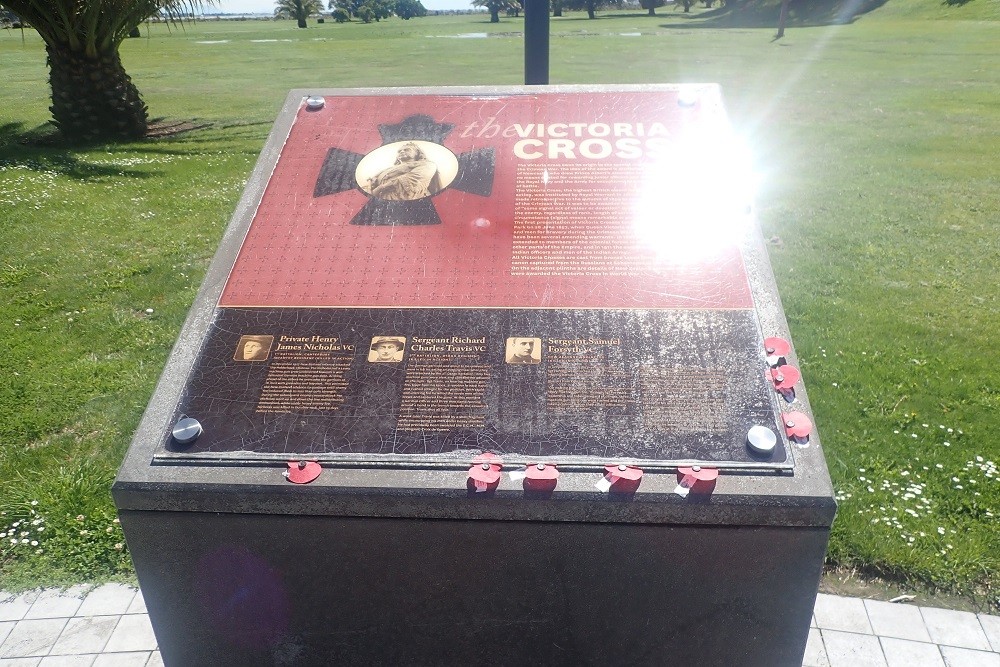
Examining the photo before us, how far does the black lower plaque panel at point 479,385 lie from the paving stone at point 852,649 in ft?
3.99

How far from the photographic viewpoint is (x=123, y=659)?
3279 mm

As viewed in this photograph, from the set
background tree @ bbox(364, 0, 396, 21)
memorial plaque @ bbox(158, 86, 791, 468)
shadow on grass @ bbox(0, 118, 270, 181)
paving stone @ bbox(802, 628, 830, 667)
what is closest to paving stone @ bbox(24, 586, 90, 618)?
memorial plaque @ bbox(158, 86, 791, 468)

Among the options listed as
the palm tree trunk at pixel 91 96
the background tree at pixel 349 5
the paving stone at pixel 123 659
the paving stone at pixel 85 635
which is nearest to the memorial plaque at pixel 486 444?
Answer: the paving stone at pixel 123 659

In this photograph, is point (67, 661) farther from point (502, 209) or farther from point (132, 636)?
point (502, 209)

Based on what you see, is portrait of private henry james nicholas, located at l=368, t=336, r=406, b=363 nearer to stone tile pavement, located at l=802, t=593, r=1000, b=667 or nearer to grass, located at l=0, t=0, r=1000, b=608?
grass, located at l=0, t=0, r=1000, b=608

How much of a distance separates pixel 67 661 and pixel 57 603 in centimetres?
43

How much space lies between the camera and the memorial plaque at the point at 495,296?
2781 millimetres

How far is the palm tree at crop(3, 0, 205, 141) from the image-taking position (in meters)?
10.3

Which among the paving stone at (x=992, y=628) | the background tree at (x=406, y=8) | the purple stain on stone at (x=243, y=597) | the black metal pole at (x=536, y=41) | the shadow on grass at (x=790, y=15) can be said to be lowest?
the background tree at (x=406, y=8)

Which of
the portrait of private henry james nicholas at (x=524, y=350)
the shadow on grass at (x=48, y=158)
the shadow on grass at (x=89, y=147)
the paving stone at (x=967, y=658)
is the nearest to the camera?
the portrait of private henry james nicholas at (x=524, y=350)

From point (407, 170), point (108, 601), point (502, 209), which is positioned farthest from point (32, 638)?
point (502, 209)

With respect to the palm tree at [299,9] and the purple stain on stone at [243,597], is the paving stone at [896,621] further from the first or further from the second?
the palm tree at [299,9]

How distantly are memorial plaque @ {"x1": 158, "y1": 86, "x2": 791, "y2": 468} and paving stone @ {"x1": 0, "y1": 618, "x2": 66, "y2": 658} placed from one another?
1.41 meters

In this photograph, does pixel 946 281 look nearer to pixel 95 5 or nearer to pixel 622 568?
pixel 622 568
